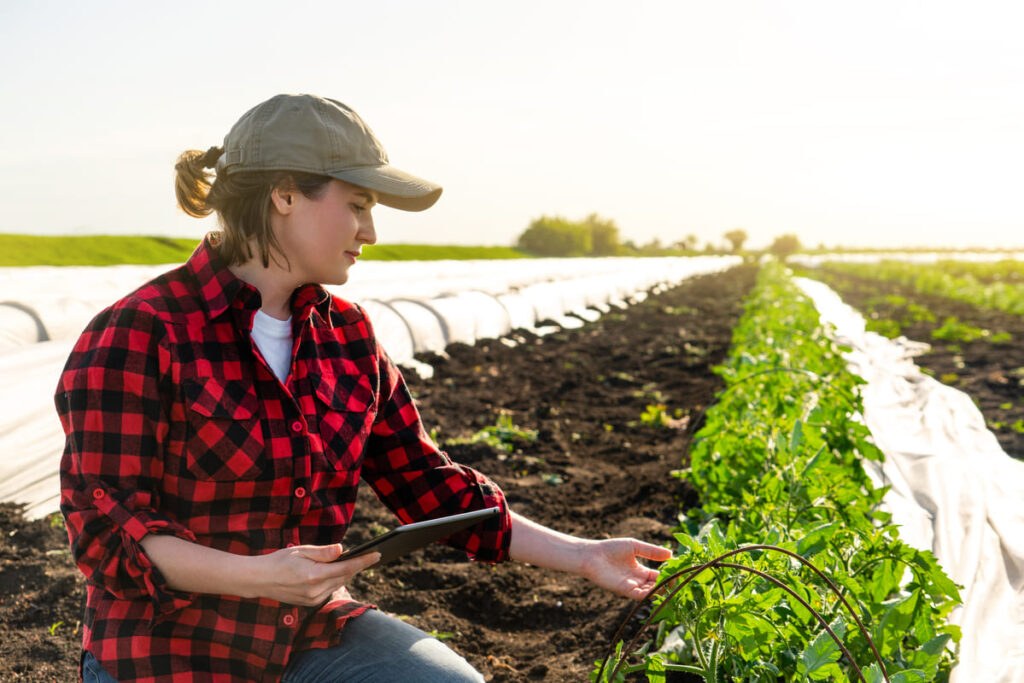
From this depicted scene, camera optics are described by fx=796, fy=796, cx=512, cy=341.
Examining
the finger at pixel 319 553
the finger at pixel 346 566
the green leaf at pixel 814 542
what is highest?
the finger at pixel 319 553

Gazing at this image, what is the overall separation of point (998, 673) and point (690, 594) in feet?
4.21

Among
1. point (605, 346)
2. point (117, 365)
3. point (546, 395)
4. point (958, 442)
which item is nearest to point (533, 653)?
point (117, 365)

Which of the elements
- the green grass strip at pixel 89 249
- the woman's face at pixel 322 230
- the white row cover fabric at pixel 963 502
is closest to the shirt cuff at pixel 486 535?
the woman's face at pixel 322 230

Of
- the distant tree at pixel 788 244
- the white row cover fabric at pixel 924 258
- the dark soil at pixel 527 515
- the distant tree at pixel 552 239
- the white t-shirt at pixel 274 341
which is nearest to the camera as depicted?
the white t-shirt at pixel 274 341

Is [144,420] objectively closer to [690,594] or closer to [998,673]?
[690,594]

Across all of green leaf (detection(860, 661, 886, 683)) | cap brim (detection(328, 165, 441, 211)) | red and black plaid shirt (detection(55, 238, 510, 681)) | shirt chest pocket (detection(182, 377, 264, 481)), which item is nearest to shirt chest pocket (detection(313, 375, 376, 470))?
red and black plaid shirt (detection(55, 238, 510, 681))

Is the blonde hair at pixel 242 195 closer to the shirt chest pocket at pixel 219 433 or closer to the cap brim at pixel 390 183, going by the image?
the cap brim at pixel 390 183

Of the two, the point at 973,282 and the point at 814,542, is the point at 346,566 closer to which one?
the point at 814,542

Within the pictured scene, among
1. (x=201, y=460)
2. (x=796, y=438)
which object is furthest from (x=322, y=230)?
(x=796, y=438)

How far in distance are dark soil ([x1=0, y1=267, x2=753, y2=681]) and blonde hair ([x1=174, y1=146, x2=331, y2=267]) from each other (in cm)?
167

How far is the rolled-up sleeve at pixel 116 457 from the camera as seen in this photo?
137 cm

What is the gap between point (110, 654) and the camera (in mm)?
1416

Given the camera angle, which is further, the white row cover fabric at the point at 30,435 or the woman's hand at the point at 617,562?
the white row cover fabric at the point at 30,435

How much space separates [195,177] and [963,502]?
3.50 metres
